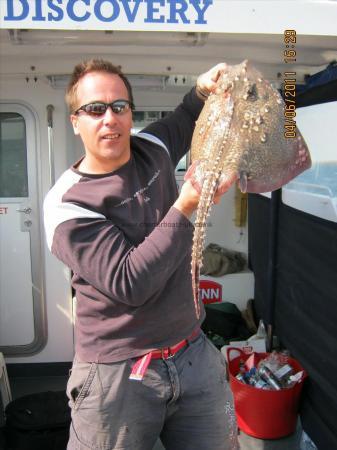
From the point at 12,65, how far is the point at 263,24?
2.23m

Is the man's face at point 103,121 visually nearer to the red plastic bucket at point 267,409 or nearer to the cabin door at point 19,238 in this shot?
the red plastic bucket at point 267,409

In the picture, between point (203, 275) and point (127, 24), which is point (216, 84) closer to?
point (127, 24)

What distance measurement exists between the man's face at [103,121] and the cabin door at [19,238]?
2.59m

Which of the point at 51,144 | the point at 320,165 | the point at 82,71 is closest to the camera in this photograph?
the point at 82,71

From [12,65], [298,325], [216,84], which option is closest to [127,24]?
[216,84]

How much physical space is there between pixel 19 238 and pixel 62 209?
2.80m

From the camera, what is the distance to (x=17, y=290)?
429 centimetres

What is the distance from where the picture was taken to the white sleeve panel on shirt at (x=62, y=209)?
161cm

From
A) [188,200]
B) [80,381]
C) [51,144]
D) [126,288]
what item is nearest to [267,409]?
[80,381]

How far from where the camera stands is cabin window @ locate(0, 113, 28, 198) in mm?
4062

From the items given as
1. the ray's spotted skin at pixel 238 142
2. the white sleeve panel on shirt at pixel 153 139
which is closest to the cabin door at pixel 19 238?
the white sleeve panel on shirt at pixel 153 139

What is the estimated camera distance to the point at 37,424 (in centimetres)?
313

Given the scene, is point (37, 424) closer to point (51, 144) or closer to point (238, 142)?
point (51, 144)

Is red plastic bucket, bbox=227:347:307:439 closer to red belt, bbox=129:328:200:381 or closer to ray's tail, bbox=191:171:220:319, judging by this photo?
red belt, bbox=129:328:200:381
